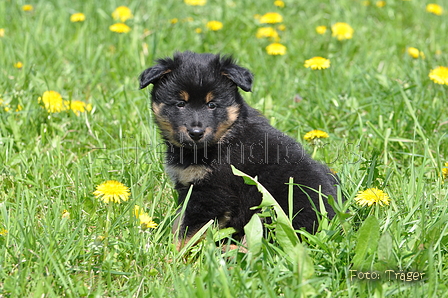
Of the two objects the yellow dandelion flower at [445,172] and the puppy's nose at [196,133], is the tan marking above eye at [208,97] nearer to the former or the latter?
the puppy's nose at [196,133]

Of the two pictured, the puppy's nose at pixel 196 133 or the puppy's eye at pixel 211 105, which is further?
the puppy's eye at pixel 211 105

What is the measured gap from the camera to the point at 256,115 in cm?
373

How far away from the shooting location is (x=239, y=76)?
3.45 meters

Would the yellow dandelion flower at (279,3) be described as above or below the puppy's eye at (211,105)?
above

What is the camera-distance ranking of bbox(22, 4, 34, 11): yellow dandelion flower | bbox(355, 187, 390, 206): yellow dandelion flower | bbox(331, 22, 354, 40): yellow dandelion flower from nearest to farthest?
bbox(355, 187, 390, 206): yellow dandelion flower, bbox(331, 22, 354, 40): yellow dandelion flower, bbox(22, 4, 34, 11): yellow dandelion flower

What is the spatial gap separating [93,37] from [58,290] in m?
4.11

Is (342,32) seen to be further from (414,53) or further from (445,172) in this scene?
(445,172)

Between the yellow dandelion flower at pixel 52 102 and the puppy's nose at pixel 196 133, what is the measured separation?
176cm

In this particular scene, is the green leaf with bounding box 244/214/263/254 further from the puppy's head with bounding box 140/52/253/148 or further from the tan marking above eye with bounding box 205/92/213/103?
the tan marking above eye with bounding box 205/92/213/103

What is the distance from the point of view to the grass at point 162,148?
2691mm

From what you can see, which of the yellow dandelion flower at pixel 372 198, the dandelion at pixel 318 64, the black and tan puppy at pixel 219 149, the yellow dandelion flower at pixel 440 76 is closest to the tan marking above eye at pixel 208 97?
the black and tan puppy at pixel 219 149

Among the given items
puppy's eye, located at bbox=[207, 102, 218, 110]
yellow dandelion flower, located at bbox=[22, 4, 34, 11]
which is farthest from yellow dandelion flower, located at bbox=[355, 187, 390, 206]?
yellow dandelion flower, located at bbox=[22, 4, 34, 11]

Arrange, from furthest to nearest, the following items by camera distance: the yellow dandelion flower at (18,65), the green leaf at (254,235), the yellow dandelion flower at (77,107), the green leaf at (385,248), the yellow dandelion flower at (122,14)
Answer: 1. the yellow dandelion flower at (122,14)
2. the yellow dandelion flower at (18,65)
3. the yellow dandelion flower at (77,107)
4. the green leaf at (254,235)
5. the green leaf at (385,248)

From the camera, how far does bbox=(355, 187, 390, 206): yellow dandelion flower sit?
3129 mm
